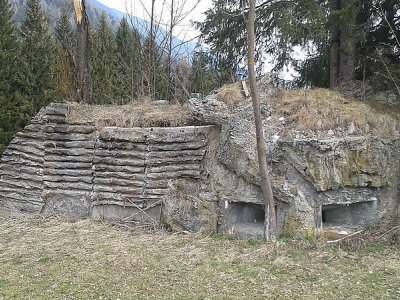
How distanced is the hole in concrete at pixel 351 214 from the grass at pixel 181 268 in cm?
107

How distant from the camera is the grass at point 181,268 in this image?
4602 mm

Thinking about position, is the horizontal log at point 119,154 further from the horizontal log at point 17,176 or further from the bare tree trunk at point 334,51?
the bare tree trunk at point 334,51

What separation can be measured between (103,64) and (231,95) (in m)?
18.4

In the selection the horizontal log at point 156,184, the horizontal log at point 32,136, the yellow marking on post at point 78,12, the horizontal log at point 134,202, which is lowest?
the horizontal log at point 134,202

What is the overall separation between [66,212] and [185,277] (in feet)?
12.1

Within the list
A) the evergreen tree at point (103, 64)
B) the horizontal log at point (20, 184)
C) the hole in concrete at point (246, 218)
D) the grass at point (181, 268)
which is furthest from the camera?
the evergreen tree at point (103, 64)

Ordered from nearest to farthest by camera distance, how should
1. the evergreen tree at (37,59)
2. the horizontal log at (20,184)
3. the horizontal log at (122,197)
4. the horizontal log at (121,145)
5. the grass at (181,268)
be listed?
the grass at (181,268), the horizontal log at (122,197), the horizontal log at (121,145), the horizontal log at (20,184), the evergreen tree at (37,59)

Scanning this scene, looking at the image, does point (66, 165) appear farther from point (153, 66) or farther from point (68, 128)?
point (153, 66)

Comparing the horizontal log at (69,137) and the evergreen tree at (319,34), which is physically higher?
the evergreen tree at (319,34)

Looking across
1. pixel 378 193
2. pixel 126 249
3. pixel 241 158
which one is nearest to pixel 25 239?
pixel 126 249

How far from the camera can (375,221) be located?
22.7ft

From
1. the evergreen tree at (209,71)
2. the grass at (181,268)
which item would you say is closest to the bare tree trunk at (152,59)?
the evergreen tree at (209,71)

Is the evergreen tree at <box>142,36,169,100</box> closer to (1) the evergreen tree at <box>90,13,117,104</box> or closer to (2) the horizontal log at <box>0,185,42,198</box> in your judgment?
(2) the horizontal log at <box>0,185,42,198</box>

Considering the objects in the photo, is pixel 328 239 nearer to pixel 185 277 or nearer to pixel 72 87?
pixel 185 277
